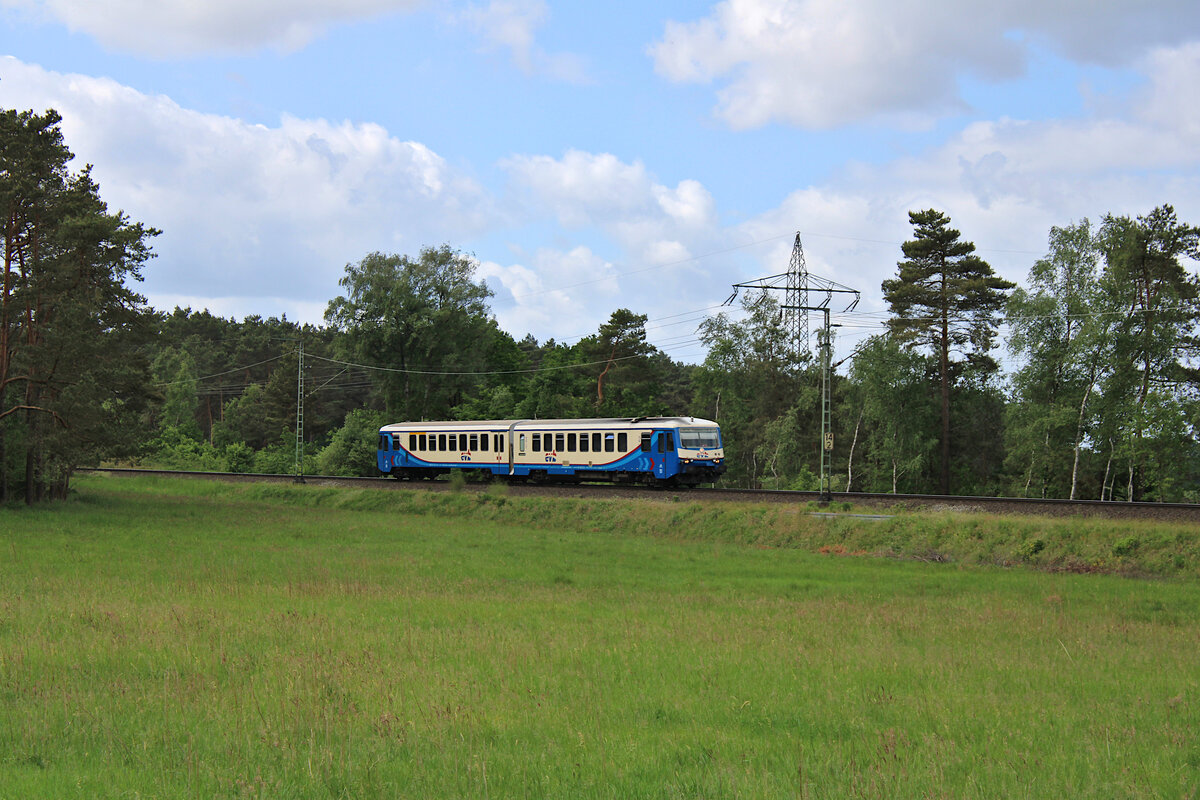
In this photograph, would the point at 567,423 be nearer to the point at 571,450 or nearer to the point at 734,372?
the point at 571,450

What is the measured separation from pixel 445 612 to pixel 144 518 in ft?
81.0

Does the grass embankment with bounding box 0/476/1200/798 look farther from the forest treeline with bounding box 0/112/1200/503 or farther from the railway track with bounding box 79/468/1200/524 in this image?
the forest treeline with bounding box 0/112/1200/503

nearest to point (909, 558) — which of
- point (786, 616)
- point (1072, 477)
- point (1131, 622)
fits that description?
point (1131, 622)

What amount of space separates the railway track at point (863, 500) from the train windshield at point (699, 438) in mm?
2146

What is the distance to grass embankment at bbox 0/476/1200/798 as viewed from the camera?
680 cm

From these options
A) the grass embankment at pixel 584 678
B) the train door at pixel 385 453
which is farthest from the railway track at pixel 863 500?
the grass embankment at pixel 584 678

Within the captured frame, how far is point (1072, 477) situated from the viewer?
4650 cm

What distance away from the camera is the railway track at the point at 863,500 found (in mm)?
26469

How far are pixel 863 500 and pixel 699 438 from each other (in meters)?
8.93

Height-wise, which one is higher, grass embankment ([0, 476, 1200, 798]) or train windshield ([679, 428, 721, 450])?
train windshield ([679, 428, 721, 450])

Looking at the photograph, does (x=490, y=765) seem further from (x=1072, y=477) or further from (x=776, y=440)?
(x=776, y=440)

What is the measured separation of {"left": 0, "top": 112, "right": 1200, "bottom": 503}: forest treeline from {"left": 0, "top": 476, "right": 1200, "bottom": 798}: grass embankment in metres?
13.9

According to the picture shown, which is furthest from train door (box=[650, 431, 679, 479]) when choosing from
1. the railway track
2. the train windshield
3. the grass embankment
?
the grass embankment

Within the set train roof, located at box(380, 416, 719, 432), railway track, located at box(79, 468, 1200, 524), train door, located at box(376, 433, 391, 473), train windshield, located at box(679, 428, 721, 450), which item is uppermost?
train roof, located at box(380, 416, 719, 432)
